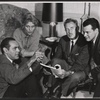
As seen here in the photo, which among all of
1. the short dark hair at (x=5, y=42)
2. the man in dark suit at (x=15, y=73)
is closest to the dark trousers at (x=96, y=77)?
the man in dark suit at (x=15, y=73)

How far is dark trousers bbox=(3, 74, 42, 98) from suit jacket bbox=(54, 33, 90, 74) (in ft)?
0.98

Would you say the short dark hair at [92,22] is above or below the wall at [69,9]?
below

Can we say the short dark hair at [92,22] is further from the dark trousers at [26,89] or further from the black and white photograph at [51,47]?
the dark trousers at [26,89]

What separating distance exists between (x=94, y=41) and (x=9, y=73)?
2.56 ft

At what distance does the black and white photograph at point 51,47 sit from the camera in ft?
5.69

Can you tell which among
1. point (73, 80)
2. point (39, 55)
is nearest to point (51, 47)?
point (39, 55)

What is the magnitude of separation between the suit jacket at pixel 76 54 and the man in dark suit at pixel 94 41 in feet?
0.15

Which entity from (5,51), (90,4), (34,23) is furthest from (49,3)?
(5,51)

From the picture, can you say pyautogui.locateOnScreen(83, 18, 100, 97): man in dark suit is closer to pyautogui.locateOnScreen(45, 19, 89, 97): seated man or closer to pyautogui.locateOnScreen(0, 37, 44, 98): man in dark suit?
pyautogui.locateOnScreen(45, 19, 89, 97): seated man

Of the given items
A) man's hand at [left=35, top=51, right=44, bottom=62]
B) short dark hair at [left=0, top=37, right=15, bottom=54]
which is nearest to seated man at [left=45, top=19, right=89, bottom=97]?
man's hand at [left=35, top=51, right=44, bottom=62]

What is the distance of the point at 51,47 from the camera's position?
1.76 metres

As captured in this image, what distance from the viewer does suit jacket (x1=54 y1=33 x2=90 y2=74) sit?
5.79ft

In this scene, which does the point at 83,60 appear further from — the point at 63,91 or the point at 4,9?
the point at 4,9

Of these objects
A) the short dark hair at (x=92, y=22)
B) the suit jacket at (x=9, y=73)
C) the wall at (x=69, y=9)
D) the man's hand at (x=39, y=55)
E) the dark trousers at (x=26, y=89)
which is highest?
the wall at (x=69, y=9)
